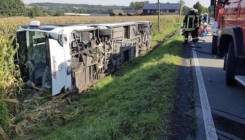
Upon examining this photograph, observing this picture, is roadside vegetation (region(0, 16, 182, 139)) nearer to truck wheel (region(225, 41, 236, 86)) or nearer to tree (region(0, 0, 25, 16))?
truck wheel (region(225, 41, 236, 86))

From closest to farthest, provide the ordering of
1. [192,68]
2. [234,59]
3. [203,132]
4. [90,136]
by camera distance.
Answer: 1. [90,136]
2. [203,132]
3. [234,59]
4. [192,68]

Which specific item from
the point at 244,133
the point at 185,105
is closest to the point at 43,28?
the point at 185,105

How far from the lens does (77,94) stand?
277 inches

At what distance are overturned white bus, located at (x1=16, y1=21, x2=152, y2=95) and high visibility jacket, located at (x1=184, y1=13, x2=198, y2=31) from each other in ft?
23.8

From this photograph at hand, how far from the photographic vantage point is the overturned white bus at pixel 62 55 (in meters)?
6.25

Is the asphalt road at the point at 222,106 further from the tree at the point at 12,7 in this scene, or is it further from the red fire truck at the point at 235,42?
the tree at the point at 12,7

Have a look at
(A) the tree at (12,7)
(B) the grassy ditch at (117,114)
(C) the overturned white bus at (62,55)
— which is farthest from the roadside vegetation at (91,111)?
(A) the tree at (12,7)

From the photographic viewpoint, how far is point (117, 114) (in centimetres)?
438

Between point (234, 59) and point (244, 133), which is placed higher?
point (234, 59)

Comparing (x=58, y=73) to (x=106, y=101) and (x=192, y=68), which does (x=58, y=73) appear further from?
(x=192, y=68)

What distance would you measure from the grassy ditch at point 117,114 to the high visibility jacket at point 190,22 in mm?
7922

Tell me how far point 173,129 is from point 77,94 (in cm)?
389

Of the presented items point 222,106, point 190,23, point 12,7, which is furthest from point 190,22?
point 12,7

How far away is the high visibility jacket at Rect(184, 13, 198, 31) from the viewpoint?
580 inches
